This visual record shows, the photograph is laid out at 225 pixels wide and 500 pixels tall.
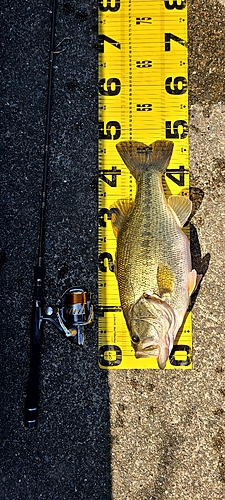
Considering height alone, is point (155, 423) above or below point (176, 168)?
below

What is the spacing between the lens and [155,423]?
2920mm

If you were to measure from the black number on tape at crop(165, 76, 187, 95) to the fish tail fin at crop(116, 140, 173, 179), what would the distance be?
13.4 inches

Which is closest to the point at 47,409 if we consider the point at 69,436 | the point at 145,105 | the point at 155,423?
the point at 69,436

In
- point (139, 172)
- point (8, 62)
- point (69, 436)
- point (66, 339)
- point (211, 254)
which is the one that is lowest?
point (69, 436)

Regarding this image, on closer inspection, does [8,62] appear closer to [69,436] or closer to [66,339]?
[66,339]

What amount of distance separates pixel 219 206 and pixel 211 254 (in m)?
0.32

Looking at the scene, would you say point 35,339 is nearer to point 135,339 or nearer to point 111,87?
point 135,339

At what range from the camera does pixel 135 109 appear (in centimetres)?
294

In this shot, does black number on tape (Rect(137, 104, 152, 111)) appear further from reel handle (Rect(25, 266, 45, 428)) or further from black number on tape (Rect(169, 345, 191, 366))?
black number on tape (Rect(169, 345, 191, 366))

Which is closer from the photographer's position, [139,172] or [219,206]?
[139,172]

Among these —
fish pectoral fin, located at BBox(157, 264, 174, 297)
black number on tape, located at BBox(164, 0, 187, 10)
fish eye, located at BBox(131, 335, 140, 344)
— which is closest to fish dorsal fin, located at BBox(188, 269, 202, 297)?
fish pectoral fin, located at BBox(157, 264, 174, 297)

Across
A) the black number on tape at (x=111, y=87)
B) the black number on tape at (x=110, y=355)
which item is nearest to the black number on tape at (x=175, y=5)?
the black number on tape at (x=111, y=87)

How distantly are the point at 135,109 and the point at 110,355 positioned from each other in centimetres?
160

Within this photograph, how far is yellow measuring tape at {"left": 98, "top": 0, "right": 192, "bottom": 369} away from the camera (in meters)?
2.93
